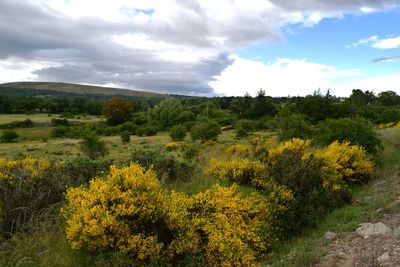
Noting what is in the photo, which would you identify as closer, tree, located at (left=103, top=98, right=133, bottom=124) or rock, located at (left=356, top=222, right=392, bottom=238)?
rock, located at (left=356, top=222, right=392, bottom=238)

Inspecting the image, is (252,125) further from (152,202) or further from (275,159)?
(152,202)

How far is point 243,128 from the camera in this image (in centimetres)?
5059

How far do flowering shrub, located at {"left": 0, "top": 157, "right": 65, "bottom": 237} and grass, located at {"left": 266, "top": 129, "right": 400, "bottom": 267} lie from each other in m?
3.49

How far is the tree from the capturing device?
88062 millimetres

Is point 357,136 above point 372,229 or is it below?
above

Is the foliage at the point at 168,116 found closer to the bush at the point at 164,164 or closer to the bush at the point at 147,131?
the bush at the point at 147,131

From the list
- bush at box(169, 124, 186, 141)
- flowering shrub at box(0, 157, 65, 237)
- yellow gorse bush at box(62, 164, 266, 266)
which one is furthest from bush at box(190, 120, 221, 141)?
yellow gorse bush at box(62, 164, 266, 266)

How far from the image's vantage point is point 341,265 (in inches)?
169

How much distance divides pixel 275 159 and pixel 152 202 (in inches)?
167

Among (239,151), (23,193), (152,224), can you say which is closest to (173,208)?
(152,224)

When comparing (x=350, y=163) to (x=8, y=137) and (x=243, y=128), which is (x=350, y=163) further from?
(x=8, y=137)

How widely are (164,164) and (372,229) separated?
479 centimetres

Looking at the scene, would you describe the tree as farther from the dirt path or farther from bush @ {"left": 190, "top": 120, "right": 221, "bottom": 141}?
the dirt path

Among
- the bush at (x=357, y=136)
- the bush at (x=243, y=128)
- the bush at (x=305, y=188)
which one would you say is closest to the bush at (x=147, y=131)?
the bush at (x=243, y=128)
